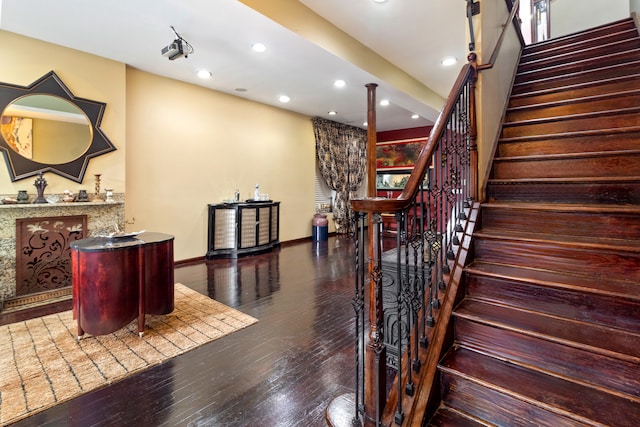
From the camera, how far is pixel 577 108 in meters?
2.74

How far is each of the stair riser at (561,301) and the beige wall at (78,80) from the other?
184 inches

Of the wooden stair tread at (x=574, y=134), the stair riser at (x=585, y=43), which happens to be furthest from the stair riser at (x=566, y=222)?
the stair riser at (x=585, y=43)

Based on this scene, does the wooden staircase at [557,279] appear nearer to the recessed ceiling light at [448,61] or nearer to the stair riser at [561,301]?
the stair riser at [561,301]

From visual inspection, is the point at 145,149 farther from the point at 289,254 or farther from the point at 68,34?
the point at 289,254

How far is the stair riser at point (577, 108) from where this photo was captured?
253cm

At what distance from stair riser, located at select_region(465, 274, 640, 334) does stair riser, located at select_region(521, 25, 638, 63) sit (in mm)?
3602

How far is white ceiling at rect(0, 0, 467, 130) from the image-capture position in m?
3.13

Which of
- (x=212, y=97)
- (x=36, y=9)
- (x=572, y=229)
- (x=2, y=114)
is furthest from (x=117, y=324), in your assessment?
(x=212, y=97)

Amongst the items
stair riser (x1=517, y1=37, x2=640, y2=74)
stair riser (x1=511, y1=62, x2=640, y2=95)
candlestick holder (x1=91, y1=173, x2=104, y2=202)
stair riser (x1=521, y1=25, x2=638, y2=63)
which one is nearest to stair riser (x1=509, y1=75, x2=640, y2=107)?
stair riser (x1=511, y1=62, x2=640, y2=95)

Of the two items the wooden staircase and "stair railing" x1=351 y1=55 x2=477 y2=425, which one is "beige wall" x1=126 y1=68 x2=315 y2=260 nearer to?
"stair railing" x1=351 y1=55 x2=477 y2=425

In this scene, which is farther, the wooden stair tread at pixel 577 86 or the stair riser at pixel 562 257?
the wooden stair tread at pixel 577 86

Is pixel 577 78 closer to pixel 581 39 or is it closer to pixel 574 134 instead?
pixel 574 134

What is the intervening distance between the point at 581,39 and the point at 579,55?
74cm

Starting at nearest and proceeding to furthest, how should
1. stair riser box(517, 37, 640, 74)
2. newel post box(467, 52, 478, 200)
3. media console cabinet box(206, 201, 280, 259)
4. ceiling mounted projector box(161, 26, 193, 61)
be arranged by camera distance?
newel post box(467, 52, 478, 200), stair riser box(517, 37, 640, 74), ceiling mounted projector box(161, 26, 193, 61), media console cabinet box(206, 201, 280, 259)
